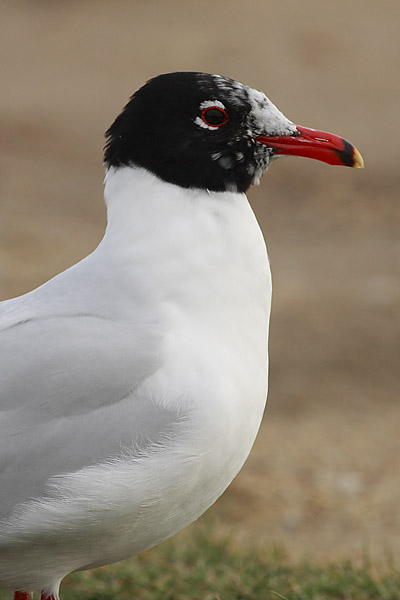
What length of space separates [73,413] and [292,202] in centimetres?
870

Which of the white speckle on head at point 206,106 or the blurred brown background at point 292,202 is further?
the blurred brown background at point 292,202

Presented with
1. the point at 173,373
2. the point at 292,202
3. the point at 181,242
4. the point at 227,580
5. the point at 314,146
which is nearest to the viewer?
the point at 173,373

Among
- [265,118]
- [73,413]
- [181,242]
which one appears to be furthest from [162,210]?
[73,413]

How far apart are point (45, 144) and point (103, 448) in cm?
1076

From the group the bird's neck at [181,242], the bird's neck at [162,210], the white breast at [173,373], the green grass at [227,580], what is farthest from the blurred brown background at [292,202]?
the bird's neck at [162,210]

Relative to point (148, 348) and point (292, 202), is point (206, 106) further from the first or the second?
point (292, 202)

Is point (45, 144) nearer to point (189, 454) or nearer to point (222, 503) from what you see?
point (222, 503)

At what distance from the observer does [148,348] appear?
2.66m

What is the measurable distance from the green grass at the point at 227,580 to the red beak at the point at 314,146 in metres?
1.50

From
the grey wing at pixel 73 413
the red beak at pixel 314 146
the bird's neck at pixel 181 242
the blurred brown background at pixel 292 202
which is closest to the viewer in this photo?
the grey wing at pixel 73 413

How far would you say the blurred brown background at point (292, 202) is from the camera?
612 centimetres

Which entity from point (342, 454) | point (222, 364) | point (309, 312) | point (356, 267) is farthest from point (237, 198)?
point (356, 267)

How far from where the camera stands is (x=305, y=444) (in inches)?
Answer: 260

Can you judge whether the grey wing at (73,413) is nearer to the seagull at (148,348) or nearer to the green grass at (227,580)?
the seagull at (148,348)
